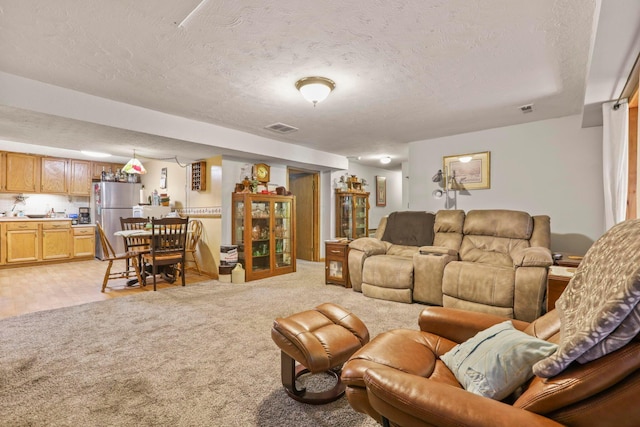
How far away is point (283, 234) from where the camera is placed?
5.22 metres

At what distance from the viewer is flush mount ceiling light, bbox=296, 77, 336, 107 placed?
263 centimetres

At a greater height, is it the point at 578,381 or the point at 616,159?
the point at 616,159

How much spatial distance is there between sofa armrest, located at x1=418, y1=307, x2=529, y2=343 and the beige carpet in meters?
0.58

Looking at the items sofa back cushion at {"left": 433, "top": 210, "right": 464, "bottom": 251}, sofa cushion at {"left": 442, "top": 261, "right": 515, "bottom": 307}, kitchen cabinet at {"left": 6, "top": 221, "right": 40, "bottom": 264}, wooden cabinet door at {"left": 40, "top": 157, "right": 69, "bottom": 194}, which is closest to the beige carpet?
sofa cushion at {"left": 442, "top": 261, "right": 515, "bottom": 307}

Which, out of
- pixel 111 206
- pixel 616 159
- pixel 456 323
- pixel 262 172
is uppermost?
pixel 262 172

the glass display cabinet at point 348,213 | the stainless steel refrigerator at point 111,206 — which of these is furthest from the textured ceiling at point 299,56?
the glass display cabinet at point 348,213

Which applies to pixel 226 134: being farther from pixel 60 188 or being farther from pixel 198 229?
pixel 60 188

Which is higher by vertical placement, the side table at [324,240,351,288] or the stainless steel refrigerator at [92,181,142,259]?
the stainless steel refrigerator at [92,181,142,259]

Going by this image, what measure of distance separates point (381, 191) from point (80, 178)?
22.4ft

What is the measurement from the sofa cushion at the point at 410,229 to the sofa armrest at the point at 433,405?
3.28 meters

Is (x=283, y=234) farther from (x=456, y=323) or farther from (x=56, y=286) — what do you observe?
(x=456, y=323)

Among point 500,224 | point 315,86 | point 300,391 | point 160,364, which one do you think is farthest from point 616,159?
point 160,364

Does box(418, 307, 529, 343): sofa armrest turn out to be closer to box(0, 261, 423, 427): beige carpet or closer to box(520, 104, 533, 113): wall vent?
box(0, 261, 423, 427): beige carpet

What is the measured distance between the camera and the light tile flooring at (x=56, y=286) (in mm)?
3449
